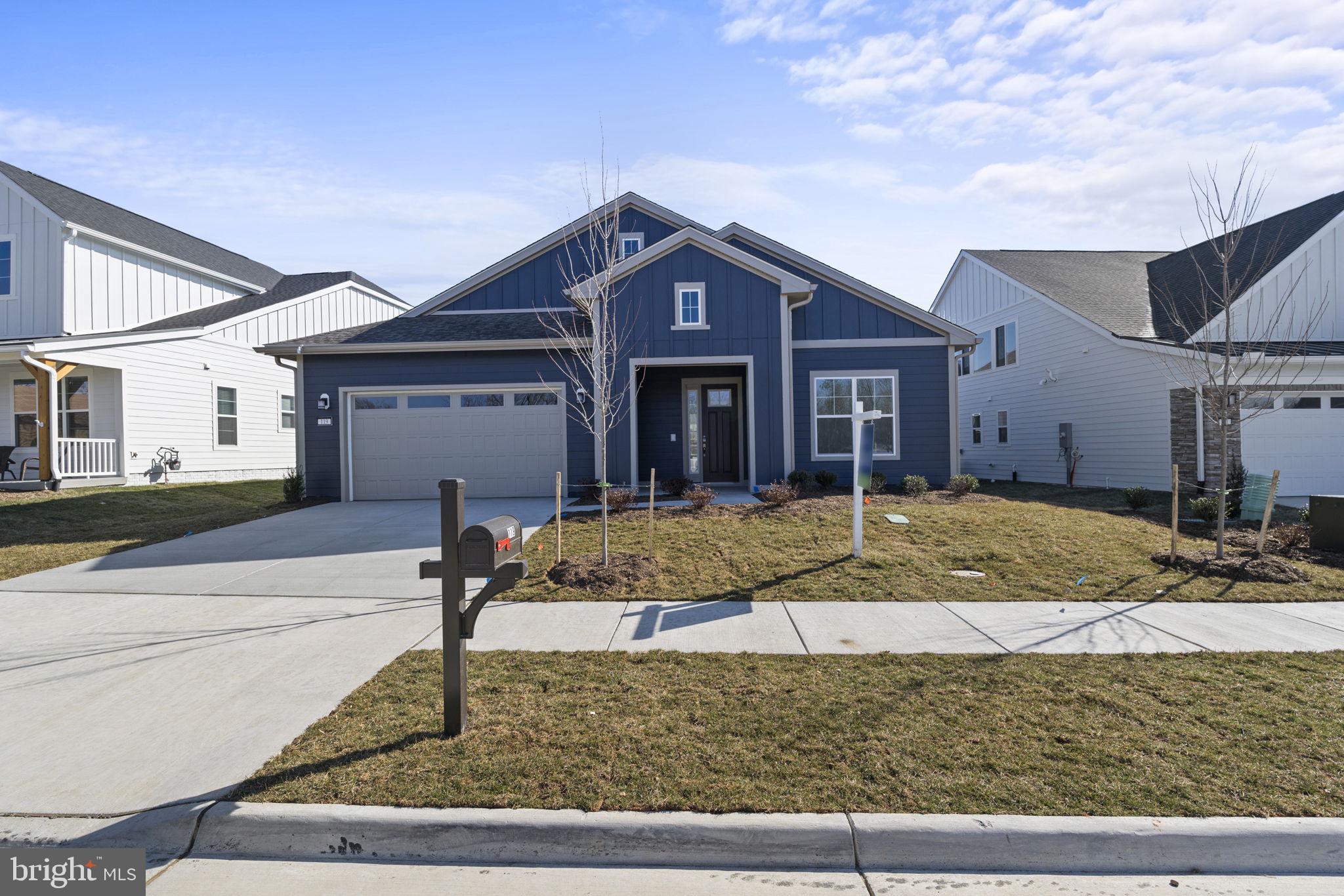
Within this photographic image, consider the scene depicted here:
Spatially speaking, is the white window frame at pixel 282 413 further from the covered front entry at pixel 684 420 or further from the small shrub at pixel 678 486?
the small shrub at pixel 678 486

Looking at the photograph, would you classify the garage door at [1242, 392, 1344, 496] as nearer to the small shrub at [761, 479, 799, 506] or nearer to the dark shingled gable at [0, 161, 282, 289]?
the small shrub at [761, 479, 799, 506]

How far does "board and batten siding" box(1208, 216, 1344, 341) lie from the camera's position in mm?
15039

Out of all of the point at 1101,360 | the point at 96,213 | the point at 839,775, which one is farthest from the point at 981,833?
the point at 96,213

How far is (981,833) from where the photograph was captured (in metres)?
3.01

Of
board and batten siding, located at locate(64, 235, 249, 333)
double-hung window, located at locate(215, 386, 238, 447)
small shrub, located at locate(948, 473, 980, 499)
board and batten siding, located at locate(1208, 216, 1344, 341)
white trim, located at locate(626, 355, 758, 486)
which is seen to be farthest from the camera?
double-hung window, located at locate(215, 386, 238, 447)

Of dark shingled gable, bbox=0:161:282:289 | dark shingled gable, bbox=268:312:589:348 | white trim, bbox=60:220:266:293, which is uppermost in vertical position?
dark shingled gable, bbox=0:161:282:289

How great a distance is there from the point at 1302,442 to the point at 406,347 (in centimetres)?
1837

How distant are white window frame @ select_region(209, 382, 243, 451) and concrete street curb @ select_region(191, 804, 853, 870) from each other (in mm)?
18925

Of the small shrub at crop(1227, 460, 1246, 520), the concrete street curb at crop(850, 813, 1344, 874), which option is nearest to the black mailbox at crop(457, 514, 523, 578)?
the concrete street curb at crop(850, 813, 1344, 874)

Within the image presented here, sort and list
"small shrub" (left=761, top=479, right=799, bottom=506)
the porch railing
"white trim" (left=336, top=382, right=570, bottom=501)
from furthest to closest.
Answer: the porch railing
"white trim" (left=336, top=382, right=570, bottom=501)
"small shrub" (left=761, top=479, right=799, bottom=506)

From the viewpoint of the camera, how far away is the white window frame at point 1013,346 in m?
20.3

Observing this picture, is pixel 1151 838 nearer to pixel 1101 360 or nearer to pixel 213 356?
pixel 1101 360

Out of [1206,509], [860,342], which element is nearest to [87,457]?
[860,342]

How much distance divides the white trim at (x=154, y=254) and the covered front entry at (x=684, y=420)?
46.2ft
